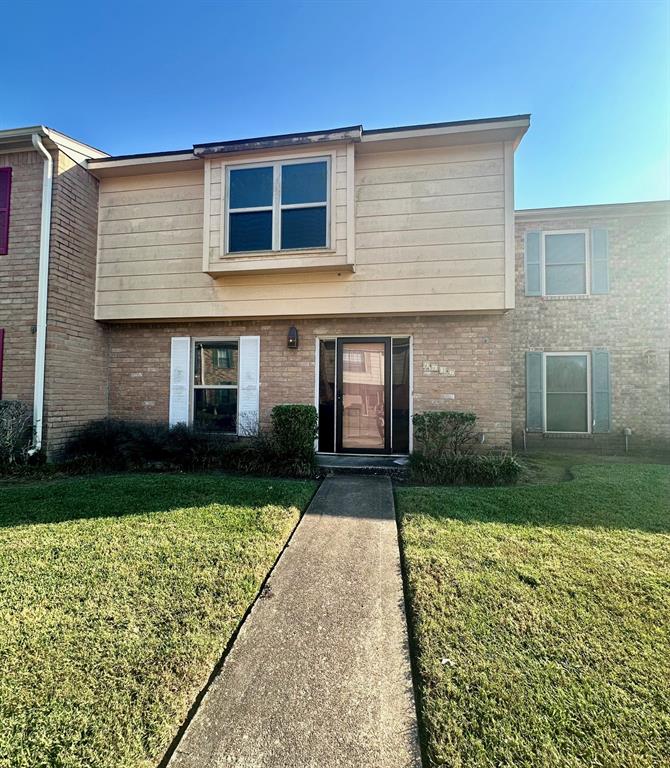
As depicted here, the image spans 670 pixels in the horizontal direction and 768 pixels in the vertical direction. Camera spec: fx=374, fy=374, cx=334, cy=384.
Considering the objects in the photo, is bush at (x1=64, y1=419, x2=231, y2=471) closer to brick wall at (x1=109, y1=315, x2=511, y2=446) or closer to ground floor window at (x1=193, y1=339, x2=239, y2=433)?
ground floor window at (x1=193, y1=339, x2=239, y2=433)

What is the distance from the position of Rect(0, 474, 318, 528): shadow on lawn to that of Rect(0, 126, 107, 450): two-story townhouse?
5.82 ft

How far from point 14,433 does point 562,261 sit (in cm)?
1198

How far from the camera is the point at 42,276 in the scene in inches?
249

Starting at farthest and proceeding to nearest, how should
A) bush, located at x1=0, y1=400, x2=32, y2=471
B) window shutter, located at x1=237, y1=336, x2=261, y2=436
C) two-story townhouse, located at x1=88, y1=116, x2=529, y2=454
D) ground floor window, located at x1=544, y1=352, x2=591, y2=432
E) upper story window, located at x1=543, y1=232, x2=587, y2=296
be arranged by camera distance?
upper story window, located at x1=543, y1=232, x2=587, y2=296, ground floor window, located at x1=544, y1=352, x2=591, y2=432, window shutter, located at x1=237, y1=336, x2=261, y2=436, two-story townhouse, located at x1=88, y1=116, x2=529, y2=454, bush, located at x1=0, y1=400, x2=32, y2=471

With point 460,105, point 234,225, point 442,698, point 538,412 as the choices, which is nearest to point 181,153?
point 234,225

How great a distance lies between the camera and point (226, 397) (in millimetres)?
7352

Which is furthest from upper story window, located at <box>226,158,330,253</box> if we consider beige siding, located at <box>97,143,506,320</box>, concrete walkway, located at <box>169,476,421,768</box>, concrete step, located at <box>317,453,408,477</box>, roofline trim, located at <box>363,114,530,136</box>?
concrete walkway, located at <box>169,476,421,768</box>

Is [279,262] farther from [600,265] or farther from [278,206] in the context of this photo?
[600,265]

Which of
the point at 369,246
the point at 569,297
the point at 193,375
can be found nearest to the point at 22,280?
the point at 193,375

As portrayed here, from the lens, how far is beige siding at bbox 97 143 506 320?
6.25 metres

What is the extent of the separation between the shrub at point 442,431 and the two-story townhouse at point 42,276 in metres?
6.17

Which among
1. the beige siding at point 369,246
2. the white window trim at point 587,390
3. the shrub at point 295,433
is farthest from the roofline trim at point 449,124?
the white window trim at point 587,390

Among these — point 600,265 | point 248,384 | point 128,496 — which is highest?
point 600,265

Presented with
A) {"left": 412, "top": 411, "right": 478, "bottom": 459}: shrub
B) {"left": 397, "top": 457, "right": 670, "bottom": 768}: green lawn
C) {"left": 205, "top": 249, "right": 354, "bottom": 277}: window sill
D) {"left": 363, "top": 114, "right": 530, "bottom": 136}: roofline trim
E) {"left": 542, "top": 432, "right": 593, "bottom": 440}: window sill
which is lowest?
{"left": 397, "top": 457, "right": 670, "bottom": 768}: green lawn
